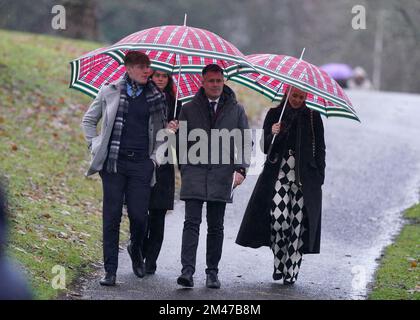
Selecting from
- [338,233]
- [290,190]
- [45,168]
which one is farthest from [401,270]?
[45,168]

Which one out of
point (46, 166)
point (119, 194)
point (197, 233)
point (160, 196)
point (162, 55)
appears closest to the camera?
point (119, 194)

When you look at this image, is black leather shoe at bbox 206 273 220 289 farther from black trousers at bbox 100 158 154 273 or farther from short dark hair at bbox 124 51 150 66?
short dark hair at bbox 124 51 150 66

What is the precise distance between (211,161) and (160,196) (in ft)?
2.15

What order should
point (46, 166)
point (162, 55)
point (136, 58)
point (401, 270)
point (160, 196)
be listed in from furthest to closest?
point (46, 166) → point (401, 270) → point (162, 55) → point (160, 196) → point (136, 58)

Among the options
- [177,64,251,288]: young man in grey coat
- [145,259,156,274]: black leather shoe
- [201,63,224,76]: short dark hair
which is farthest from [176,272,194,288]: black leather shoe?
[201,63,224,76]: short dark hair

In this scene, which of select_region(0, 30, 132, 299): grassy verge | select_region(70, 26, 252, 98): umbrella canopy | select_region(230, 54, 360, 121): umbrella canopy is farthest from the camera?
select_region(0, 30, 132, 299): grassy verge

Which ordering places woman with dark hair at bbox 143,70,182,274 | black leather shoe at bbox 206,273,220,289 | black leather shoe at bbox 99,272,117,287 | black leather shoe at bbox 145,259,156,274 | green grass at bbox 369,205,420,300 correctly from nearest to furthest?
black leather shoe at bbox 99,272,117,287, black leather shoe at bbox 206,273,220,289, woman with dark hair at bbox 143,70,182,274, green grass at bbox 369,205,420,300, black leather shoe at bbox 145,259,156,274

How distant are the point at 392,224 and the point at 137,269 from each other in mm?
5464

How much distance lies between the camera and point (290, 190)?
8.95 metres

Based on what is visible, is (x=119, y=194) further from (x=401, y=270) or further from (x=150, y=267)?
(x=401, y=270)

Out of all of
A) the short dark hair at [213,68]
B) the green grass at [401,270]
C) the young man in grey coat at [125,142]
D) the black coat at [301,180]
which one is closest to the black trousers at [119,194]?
the young man in grey coat at [125,142]

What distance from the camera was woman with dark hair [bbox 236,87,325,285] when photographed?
28.9 ft

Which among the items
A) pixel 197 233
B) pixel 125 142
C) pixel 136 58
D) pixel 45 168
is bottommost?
pixel 197 233
